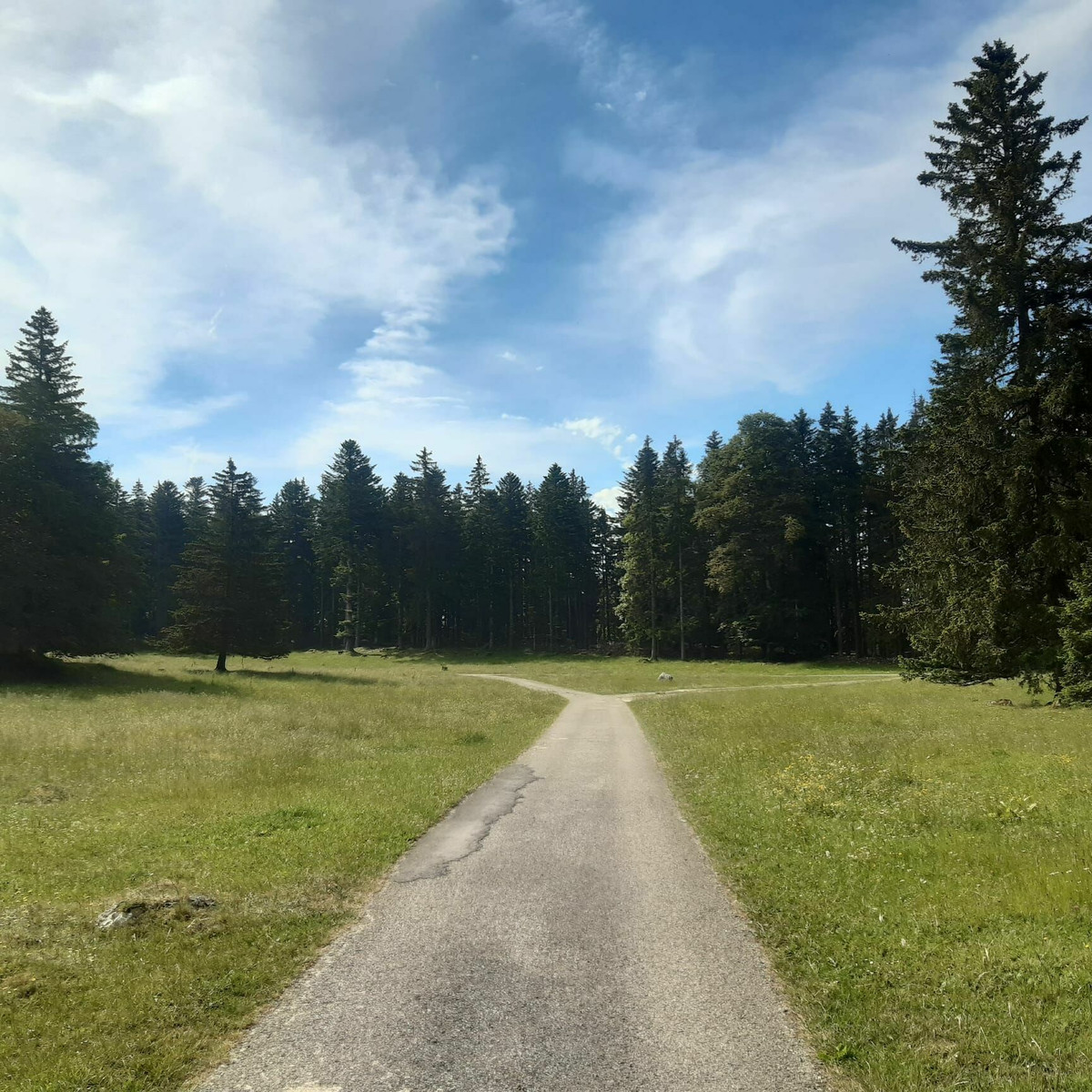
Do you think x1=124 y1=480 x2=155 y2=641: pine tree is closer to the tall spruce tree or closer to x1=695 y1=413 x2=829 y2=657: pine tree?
the tall spruce tree

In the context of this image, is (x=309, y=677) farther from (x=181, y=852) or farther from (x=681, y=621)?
(x=181, y=852)

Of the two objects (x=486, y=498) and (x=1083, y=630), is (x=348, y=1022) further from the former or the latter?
(x=486, y=498)

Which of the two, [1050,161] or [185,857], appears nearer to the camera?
[185,857]

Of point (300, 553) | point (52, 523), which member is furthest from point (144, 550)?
point (52, 523)

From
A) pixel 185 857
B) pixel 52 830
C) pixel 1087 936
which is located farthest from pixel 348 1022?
pixel 52 830

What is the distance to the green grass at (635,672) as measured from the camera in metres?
43.3

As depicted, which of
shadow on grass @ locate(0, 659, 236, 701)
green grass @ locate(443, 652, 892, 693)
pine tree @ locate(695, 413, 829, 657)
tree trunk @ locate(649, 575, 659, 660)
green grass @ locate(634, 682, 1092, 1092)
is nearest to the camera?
green grass @ locate(634, 682, 1092, 1092)

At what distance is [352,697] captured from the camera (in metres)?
31.2

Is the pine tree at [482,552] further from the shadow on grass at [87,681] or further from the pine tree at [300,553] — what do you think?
the shadow on grass at [87,681]

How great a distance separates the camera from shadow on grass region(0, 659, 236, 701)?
31.2m

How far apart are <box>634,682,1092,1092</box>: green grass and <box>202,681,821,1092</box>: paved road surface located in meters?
0.58

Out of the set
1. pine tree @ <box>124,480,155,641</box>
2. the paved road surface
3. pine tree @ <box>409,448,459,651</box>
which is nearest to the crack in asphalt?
the paved road surface

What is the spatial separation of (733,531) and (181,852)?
189 ft

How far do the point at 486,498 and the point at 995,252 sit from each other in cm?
6543
